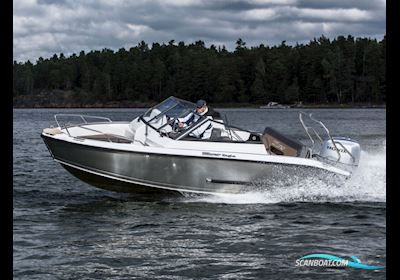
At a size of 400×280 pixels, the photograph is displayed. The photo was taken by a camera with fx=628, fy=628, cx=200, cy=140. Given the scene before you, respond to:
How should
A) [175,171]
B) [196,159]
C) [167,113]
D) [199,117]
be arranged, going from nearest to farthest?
[196,159] → [175,171] → [199,117] → [167,113]

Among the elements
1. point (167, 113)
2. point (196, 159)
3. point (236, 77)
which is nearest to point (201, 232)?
point (196, 159)

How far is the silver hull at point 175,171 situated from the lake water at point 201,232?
291 mm

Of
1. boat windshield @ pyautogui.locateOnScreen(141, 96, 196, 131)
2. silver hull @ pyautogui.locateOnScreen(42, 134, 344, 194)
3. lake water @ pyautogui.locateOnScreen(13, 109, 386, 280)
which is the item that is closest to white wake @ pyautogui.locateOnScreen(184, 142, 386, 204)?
lake water @ pyautogui.locateOnScreen(13, 109, 386, 280)

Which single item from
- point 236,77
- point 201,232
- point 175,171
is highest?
point 236,77

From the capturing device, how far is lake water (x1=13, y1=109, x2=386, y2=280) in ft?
25.4

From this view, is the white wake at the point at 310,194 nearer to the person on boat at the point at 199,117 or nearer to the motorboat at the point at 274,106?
the person on boat at the point at 199,117

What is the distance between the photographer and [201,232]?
956 centimetres

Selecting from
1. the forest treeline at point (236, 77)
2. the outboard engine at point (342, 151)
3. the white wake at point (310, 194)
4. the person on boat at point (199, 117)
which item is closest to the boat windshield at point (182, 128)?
the person on boat at point (199, 117)

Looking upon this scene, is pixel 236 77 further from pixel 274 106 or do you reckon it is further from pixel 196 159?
pixel 196 159

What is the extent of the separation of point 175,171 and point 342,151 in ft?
10.1

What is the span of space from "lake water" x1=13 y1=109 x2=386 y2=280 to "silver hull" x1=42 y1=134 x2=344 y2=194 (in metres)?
0.29

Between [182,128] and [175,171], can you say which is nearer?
[175,171]

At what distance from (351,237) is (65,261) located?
13.6 feet

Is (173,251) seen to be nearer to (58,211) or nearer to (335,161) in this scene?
(58,211)
